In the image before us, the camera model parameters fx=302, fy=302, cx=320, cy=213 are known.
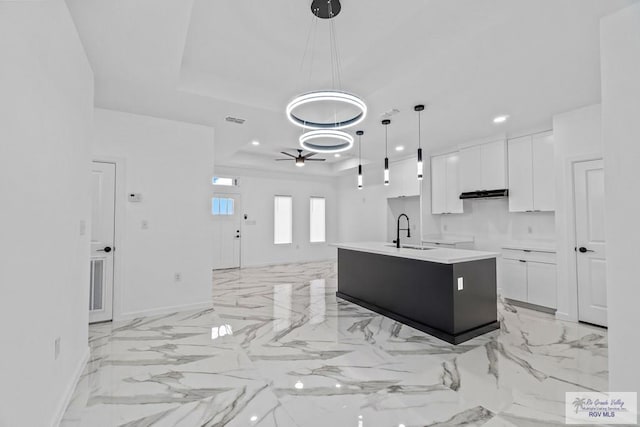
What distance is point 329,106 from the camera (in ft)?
14.0

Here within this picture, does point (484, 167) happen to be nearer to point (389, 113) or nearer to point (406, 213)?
point (389, 113)

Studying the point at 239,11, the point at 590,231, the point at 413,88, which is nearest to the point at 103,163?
the point at 239,11

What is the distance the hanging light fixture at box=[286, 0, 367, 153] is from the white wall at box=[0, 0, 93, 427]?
1655mm

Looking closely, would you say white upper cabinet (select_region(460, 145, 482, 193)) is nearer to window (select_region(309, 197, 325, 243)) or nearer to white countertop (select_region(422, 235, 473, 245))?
white countertop (select_region(422, 235, 473, 245))

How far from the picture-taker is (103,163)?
3783 mm

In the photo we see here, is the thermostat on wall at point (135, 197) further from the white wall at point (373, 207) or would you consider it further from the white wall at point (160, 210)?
the white wall at point (373, 207)

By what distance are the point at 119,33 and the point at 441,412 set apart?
3.66 m

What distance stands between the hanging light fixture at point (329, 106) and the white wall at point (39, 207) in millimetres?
1655

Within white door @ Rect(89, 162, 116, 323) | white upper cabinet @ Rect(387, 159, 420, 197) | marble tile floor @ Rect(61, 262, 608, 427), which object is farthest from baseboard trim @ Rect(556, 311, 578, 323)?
white door @ Rect(89, 162, 116, 323)

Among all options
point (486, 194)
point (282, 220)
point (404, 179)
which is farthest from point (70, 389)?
point (282, 220)

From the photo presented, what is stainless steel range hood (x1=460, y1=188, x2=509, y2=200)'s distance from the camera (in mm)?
4898

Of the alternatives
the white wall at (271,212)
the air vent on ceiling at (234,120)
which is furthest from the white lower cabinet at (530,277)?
the white wall at (271,212)

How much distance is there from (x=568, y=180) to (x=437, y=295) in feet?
7.91

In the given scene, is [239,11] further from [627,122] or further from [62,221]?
[627,122]
